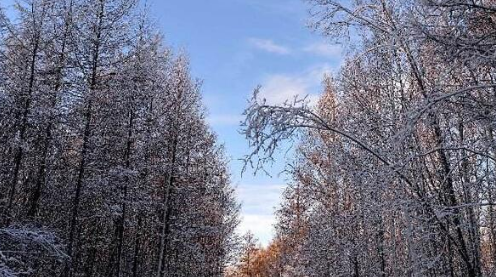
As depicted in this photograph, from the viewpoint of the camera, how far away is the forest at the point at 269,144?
216 inches

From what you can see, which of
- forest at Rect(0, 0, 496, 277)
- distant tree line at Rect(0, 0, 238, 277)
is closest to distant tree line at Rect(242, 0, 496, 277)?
forest at Rect(0, 0, 496, 277)

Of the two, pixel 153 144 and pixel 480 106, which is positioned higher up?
pixel 153 144

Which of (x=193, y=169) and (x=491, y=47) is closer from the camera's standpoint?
(x=491, y=47)

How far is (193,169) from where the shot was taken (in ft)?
60.9

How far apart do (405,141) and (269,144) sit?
10.5ft

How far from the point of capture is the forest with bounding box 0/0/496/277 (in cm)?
550

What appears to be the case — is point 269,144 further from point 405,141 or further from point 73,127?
point 73,127

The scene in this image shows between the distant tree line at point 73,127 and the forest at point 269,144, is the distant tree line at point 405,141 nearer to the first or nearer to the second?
the forest at point 269,144

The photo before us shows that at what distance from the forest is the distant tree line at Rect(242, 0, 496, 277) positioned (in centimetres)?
5

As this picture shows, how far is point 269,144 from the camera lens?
5105 mm

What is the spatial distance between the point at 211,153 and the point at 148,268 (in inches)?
251

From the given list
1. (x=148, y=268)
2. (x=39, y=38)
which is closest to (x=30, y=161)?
(x=39, y=38)

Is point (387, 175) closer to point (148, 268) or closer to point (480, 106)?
point (480, 106)

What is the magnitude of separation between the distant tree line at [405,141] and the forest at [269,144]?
47 millimetres
